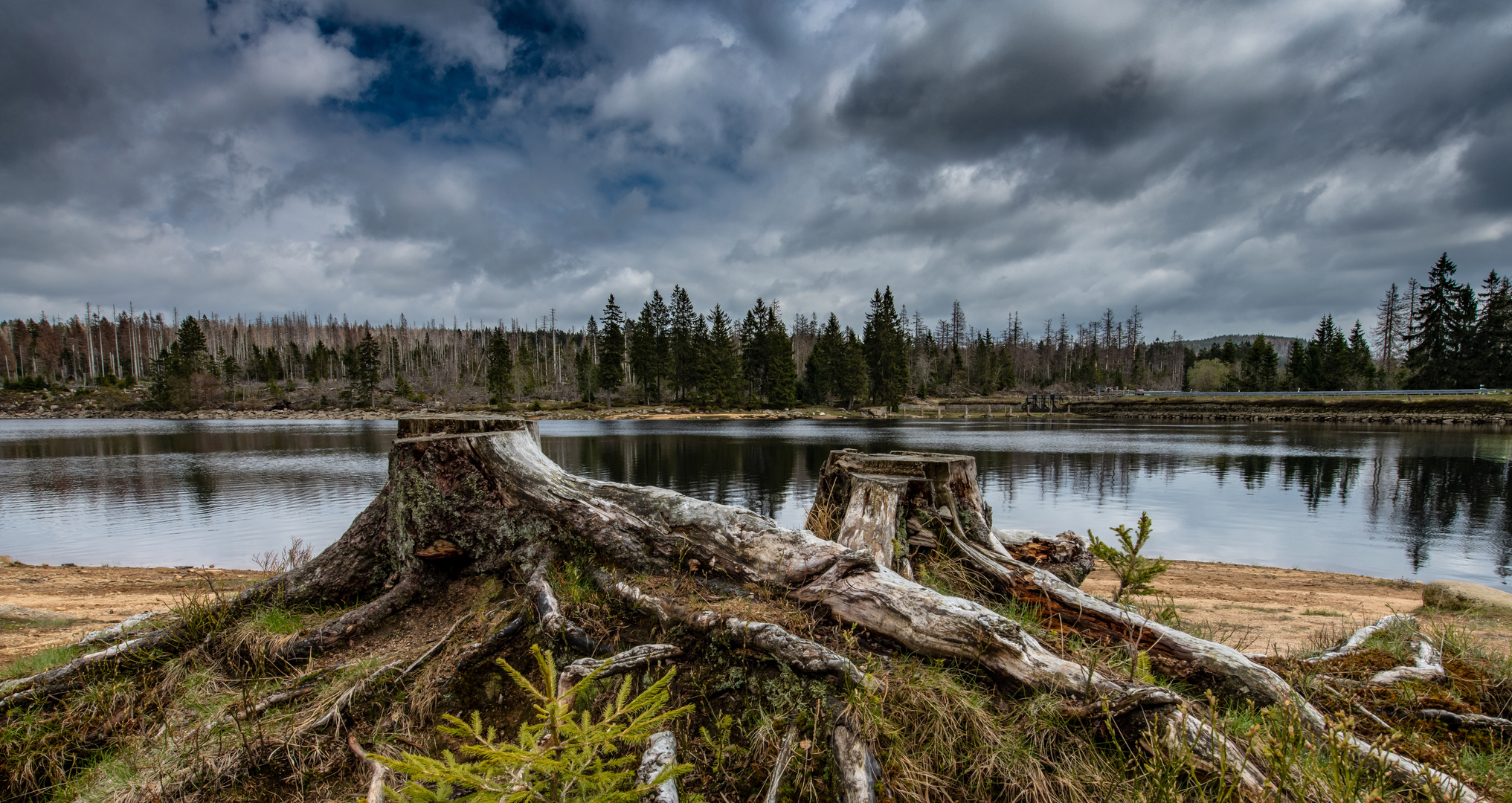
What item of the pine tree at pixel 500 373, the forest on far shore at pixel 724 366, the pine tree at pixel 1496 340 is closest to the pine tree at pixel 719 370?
the forest on far shore at pixel 724 366

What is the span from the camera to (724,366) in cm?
7194

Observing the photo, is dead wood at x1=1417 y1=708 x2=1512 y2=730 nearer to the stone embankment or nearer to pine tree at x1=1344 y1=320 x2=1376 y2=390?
the stone embankment

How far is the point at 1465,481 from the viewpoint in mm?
21547

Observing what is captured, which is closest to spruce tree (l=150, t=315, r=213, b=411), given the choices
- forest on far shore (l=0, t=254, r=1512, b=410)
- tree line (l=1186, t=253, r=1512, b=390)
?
forest on far shore (l=0, t=254, r=1512, b=410)

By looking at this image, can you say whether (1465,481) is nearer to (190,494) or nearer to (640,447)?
(640,447)

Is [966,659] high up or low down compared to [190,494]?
up

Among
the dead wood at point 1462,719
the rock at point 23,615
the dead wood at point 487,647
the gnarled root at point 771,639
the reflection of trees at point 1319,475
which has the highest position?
the gnarled root at point 771,639

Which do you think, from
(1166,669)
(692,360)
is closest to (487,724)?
(1166,669)

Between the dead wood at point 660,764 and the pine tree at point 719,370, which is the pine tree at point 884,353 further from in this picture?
the dead wood at point 660,764

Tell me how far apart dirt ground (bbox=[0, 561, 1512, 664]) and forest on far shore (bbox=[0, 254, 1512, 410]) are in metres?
→ 58.3

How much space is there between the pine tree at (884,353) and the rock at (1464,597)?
6069 centimetres

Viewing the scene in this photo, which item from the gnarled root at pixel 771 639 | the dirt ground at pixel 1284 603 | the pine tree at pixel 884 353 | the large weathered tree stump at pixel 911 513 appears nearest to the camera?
the gnarled root at pixel 771 639

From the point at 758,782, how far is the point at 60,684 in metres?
3.76

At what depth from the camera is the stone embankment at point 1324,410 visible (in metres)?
46.3
